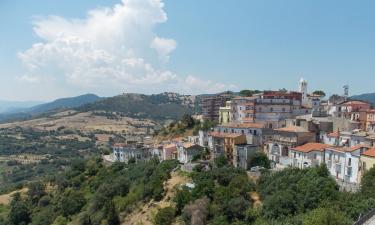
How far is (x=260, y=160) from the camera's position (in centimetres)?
5062

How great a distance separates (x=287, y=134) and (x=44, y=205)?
4607cm

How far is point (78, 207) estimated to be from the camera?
63.0 meters

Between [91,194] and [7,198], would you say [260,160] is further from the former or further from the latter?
[7,198]

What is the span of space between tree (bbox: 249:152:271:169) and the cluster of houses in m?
0.80

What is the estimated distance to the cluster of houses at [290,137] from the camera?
4231cm

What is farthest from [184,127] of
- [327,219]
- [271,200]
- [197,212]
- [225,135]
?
[327,219]

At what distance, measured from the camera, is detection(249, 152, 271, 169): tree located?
1983 inches

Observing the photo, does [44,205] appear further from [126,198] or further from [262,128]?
[262,128]

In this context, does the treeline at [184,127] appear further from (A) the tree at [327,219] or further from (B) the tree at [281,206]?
(A) the tree at [327,219]

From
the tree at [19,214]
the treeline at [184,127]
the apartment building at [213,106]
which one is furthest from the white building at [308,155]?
the tree at [19,214]

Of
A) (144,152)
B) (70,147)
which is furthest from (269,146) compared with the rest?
(70,147)

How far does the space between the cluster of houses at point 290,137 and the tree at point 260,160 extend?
2.64ft

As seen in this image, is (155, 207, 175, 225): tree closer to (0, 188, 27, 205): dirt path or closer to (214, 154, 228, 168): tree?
(214, 154, 228, 168): tree

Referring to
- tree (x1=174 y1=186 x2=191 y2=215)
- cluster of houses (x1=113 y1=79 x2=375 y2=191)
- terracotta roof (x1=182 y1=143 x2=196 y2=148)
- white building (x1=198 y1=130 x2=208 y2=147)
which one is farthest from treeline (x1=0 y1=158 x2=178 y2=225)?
white building (x1=198 y1=130 x2=208 y2=147)
